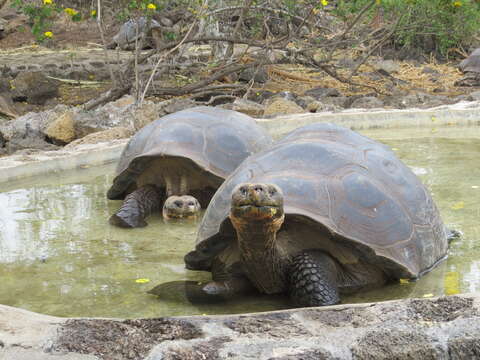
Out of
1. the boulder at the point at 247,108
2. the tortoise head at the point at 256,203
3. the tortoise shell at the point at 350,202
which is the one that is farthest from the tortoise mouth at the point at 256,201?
the boulder at the point at 247,108

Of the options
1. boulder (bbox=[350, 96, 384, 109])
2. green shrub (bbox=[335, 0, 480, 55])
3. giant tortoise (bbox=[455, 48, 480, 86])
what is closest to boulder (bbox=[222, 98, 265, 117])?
boulder (bbox=[350, 96, 384, 109])

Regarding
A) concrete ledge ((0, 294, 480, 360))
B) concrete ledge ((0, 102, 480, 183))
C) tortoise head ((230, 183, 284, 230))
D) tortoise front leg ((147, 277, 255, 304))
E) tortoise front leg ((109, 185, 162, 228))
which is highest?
tortoise head ((230, 183, 284, 230))

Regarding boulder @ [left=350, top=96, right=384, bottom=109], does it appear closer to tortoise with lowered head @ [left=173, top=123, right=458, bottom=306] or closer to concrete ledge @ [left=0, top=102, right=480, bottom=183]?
concrete ledge @ [left=0, top=102, right=480, bottom=183]

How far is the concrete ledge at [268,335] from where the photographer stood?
1.92 meters

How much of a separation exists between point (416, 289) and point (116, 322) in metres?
1.17

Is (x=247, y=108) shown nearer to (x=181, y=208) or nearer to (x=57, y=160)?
(x=57, y=160)

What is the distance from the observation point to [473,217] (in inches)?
145

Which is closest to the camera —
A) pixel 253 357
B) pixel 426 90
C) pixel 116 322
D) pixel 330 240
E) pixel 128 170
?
Answer: pixel 253 357

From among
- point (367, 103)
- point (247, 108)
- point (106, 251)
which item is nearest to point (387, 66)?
point (367, 103)

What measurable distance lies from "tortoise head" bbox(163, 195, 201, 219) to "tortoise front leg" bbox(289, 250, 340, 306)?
4.57ft

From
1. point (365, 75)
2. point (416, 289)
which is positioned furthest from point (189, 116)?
point (365, 75)

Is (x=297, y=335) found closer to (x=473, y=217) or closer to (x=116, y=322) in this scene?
(x=116, y=322)

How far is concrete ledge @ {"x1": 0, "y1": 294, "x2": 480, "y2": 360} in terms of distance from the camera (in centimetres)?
192

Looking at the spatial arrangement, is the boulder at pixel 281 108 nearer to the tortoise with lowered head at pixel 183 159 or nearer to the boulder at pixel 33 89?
the tortoise with lowered head at pixel 183 159
